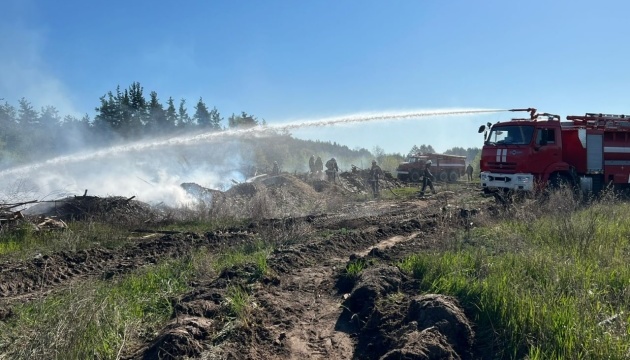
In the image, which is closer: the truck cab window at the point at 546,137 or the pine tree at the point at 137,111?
the truck cab window at the point at 546,137

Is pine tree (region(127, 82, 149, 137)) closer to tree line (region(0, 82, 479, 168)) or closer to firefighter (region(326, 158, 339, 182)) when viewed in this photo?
tree line (region(0, 82, 479, 168))

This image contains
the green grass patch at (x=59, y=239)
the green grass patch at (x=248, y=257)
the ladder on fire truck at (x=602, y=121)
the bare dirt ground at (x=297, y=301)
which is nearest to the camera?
the bare dirt ground at (x=297, y=301)

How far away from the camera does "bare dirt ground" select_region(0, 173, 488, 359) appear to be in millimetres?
4117

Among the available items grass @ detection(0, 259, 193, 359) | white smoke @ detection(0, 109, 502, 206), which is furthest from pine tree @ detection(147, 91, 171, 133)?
grass @ detection(0, 259, 193, 359)

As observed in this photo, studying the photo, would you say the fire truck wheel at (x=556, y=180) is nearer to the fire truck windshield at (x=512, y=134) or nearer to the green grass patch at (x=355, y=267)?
the fire truck windshield at (x=512, y=134)

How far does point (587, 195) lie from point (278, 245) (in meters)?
11.1

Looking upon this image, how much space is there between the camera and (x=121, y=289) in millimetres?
6090

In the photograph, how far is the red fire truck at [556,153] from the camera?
557 inches

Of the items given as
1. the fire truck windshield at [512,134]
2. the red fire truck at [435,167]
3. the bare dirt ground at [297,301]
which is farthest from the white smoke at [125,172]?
the red fire truck at [435,167]

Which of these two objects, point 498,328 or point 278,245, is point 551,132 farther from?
point 498,328

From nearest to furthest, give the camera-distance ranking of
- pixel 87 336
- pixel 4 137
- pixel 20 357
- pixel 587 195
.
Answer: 1. pixel 20 357
2. pixel 87 336
3. pixel 587 195
4. pixel 4 137

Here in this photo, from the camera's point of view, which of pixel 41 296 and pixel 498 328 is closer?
pixel 498 328

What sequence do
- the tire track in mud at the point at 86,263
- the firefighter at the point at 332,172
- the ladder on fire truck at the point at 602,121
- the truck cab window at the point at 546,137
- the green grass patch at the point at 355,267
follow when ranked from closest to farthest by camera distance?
the green grass patch at the point at 355,267, the tire track in mud at the point at 86,263, the truck cab window at the point at 546,137, the ladder on fire truck at the point at 602,121, the firefighter at the point at 332,172

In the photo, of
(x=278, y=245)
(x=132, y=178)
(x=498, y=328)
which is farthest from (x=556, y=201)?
(x=132, y=178)
